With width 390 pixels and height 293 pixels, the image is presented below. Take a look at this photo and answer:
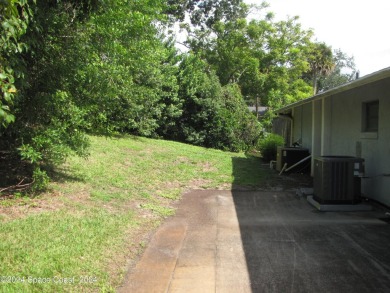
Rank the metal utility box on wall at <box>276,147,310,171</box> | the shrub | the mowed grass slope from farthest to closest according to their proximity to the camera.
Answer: the shrub
the metal utility box on wall at <box>276,147,310,171</box>
the mowed grass slope

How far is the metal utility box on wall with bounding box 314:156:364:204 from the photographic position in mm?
7758

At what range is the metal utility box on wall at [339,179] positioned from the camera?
7.76 m

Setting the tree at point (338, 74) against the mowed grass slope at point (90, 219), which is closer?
the mowed grass slope at point (90, 219)

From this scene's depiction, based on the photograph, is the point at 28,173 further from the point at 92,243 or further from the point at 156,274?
the point at 156,274

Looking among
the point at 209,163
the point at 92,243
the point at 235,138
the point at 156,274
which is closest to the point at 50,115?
the point at 92,243

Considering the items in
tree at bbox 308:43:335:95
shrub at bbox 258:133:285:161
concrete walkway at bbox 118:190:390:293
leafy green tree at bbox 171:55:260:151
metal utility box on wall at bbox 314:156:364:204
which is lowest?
concrete walkway at bbox 118:190:390:293

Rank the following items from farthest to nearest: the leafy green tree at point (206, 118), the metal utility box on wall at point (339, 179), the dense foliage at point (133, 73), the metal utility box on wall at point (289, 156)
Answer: the leafy green tree at point (206, 118) → the metal utility box on wall at point (289, 156) → the metal utility box on wall at point (339, 179) → the dense foliage at point (133, 73)

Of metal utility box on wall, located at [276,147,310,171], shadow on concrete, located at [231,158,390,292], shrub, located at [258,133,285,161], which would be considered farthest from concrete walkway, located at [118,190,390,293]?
shrub, located at [258,133,285,161]

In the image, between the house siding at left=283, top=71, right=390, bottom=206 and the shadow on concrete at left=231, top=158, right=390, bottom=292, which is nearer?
the shadow on concrete at left=231, top=158, right=390, bottom=292

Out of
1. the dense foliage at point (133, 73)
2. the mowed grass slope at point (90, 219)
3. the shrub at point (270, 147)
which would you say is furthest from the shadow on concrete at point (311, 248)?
the shrub at point (270, 147)

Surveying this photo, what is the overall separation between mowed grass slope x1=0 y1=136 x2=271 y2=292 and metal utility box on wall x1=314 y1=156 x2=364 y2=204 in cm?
311

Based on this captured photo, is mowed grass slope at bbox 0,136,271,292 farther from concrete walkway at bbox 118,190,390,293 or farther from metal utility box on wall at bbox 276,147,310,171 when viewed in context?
metal utility box on wall at bbox 276,147,310,171

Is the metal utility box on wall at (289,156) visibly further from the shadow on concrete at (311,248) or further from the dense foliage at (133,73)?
the dense foliage at (133,73)

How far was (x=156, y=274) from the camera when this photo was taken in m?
4.55
